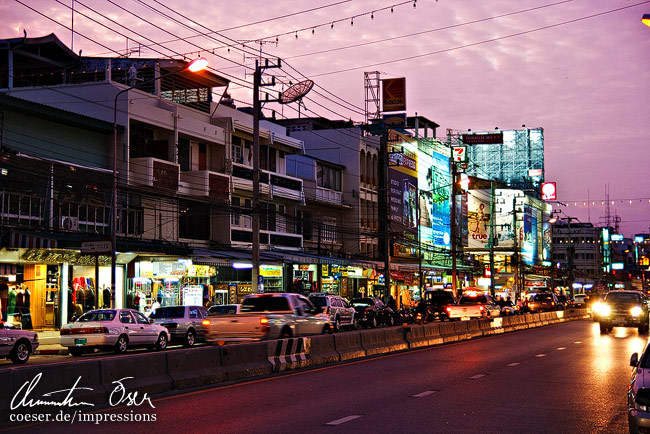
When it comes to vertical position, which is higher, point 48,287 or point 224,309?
point 48,287

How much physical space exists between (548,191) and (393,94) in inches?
3176

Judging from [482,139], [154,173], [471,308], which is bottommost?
[471,308]

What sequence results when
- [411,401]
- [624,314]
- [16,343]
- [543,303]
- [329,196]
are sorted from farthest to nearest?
[543,303] → [329,196] → [624,314] → [16,343] → [411,401]

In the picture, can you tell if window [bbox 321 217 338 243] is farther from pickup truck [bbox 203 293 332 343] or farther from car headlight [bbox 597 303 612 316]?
pickup truck [bbox 203 293 332 343]

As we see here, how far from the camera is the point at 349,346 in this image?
24.6m

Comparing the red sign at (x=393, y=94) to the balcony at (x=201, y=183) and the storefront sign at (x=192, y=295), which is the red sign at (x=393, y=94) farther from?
the storefront sign at (x=192, y=295)

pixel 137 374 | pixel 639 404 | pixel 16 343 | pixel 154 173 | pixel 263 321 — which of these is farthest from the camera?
pixel 154 173

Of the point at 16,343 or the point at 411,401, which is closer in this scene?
the point at 411,401

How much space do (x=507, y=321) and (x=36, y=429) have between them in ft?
112

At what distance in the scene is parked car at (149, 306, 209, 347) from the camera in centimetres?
3197

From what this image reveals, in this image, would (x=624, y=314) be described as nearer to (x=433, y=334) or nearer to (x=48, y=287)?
(x=433, y=334)

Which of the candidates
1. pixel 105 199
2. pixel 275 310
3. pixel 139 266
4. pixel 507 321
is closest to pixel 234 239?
pixel 139 266

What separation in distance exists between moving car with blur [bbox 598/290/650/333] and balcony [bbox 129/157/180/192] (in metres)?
21.4

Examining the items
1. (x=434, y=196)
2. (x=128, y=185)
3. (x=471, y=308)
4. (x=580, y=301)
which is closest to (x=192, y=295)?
(x=128, y=185)
